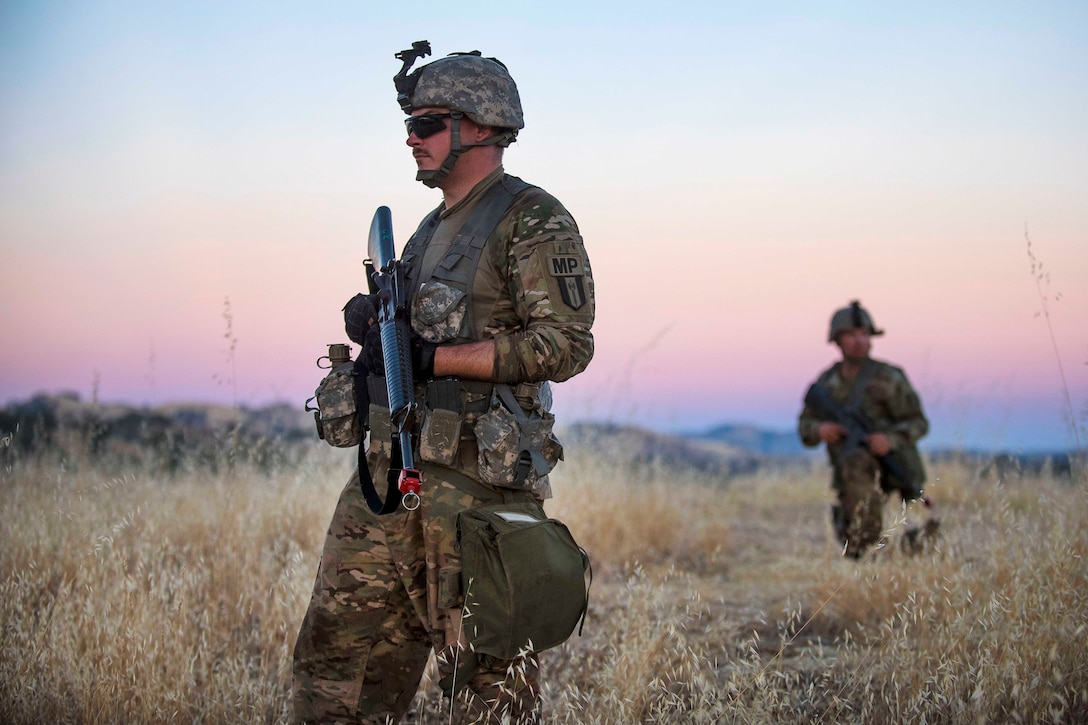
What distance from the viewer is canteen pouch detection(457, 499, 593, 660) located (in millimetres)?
2797

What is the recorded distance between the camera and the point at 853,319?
7.98m

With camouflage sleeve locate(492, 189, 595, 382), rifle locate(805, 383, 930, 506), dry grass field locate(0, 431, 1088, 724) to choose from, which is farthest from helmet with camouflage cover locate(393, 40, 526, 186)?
rifle locate(805, 383, 930, 506)

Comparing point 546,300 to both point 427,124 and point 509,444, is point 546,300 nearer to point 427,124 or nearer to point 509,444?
point 509,444

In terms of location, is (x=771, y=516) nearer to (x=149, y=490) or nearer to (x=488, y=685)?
(x=149, y=490)

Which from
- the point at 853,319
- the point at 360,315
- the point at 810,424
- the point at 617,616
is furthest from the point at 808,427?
the point at 360,315

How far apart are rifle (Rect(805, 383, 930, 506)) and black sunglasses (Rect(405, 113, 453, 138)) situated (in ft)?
18.0

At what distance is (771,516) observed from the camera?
11.0m

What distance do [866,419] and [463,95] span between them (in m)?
5.68

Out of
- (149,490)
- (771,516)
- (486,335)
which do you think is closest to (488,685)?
(486,335)

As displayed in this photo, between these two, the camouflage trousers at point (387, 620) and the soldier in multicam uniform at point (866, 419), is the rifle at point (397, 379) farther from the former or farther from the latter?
the soldier in multicam uniform at point (866, 419)

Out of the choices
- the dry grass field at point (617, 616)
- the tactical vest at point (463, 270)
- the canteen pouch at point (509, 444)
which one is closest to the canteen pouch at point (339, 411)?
the tactical vest at point (463, 270)

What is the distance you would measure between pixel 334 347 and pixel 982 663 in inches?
99.2

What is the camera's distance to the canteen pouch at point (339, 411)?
3170 millimetres

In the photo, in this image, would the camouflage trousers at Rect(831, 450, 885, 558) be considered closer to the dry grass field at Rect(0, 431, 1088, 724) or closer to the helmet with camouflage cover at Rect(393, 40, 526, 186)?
the dry grass field at Rect(0, 431, 1088, 724)
